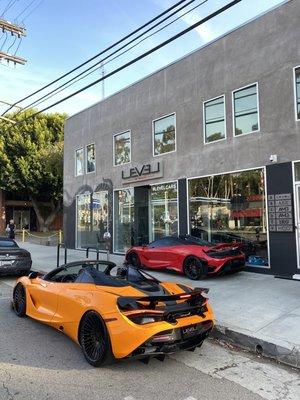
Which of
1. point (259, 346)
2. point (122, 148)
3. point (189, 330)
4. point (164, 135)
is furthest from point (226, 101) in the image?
point (189, 330)

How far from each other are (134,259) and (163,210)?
2.91 metres

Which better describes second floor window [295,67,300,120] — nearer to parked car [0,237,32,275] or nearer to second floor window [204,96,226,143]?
second floor window [204,96,226,143]

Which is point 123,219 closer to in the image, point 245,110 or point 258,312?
point 245,110

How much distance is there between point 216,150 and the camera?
13172 millimetres

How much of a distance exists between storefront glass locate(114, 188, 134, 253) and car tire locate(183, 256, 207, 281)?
6.09 metres

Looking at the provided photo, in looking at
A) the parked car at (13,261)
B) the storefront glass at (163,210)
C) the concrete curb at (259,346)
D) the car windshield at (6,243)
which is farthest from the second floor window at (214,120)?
the concrete curb at (259,346)

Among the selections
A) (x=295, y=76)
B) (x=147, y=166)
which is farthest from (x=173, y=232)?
(x=295, y=76)

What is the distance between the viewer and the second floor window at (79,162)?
20844 millimetres

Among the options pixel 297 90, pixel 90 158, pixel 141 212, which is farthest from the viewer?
pixel 90 158

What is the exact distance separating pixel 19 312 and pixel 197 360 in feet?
12.0

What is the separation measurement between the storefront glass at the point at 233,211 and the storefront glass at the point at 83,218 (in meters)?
7.36

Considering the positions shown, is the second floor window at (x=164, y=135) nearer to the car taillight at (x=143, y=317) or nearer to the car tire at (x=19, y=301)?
the car tire at (x=19, y=301)

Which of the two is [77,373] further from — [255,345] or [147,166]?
[147,166]

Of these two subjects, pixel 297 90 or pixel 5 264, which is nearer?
pixel 297 90
